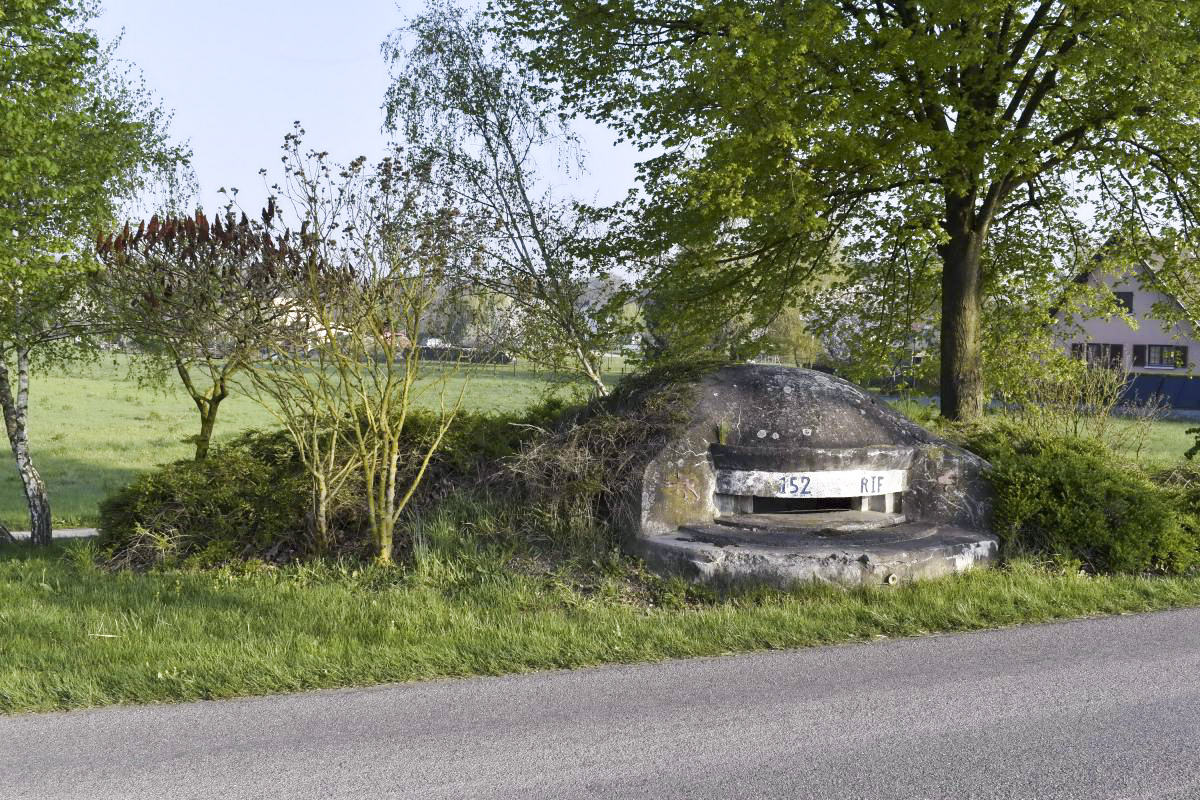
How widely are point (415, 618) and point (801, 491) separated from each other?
3459mm

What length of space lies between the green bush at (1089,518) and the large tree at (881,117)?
3.96 m

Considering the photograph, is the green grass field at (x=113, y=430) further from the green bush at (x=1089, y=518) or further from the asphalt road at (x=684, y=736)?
the green bush at (x=1089, y=518)

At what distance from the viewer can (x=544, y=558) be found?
753cm

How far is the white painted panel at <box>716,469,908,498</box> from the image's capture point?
26.1 feet

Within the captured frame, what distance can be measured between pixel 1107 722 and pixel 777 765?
179 centimetres

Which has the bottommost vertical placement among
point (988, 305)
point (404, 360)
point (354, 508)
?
point (354, 508)

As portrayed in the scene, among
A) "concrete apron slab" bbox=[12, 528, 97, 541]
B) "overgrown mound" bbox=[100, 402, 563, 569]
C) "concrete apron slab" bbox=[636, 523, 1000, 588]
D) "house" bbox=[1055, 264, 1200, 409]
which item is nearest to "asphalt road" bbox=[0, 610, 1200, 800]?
"concrete apron slab" bbox=[636, 523, 1000, 588]

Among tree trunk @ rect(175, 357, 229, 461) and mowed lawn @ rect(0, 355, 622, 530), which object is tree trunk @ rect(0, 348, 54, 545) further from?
tree trunk @ rect(175, 357, 229, 461)

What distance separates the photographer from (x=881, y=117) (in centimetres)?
1130

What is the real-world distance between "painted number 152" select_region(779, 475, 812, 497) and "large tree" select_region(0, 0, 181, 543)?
7.33 meters

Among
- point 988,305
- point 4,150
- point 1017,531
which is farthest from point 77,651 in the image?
point 988,305

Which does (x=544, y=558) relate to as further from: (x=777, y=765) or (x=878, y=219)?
(x=878, y=219)

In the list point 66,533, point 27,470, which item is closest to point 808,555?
point 27,470

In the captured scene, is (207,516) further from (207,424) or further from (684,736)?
(684,736)
